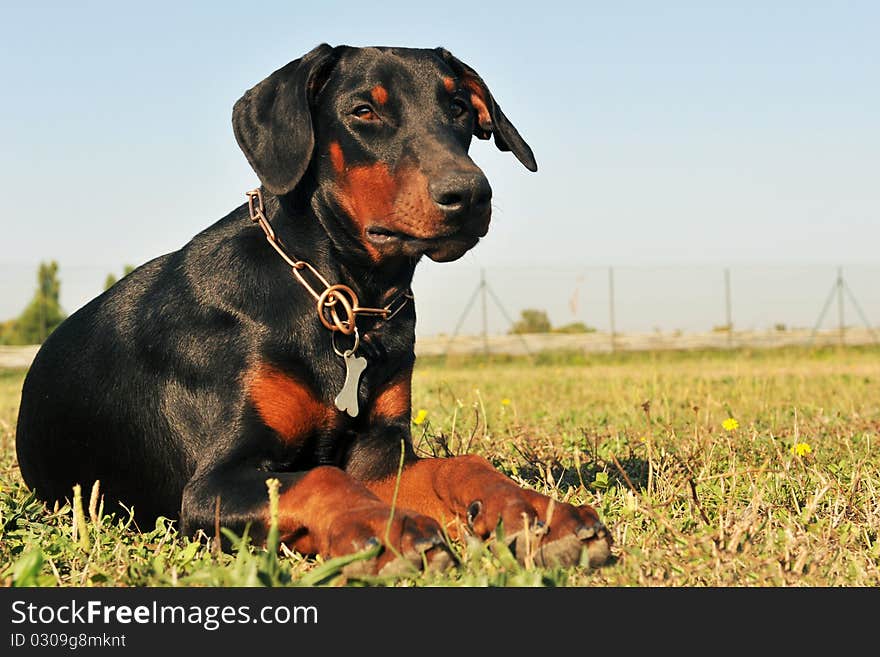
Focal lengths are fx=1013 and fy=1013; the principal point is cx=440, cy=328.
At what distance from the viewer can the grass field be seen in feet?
9.38

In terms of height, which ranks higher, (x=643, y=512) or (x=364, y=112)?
(x=364, y=112)

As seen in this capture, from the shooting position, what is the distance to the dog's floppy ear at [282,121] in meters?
3.84

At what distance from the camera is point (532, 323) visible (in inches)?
1091

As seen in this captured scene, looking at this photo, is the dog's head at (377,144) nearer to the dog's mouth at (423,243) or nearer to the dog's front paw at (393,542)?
the dog's mouth at (423,243)

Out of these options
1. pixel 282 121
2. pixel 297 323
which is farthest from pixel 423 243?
pixel 282 121

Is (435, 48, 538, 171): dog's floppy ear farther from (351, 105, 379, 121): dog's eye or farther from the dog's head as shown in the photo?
(351, 105, 379, 121): dog's eye

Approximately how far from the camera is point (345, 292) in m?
3.91

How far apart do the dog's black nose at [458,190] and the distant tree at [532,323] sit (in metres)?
23.7

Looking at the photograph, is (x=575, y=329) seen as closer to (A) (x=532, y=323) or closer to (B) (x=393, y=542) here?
(A) (x=532, y=323)

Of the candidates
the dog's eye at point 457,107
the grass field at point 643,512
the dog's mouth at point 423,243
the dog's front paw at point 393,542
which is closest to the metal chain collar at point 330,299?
the dog's mouth at point 423,243

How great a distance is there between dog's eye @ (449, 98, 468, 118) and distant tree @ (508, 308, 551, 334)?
75.7 feet

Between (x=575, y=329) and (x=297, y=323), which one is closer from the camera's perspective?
(x=297, y=323)

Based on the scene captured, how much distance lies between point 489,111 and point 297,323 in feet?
4.40

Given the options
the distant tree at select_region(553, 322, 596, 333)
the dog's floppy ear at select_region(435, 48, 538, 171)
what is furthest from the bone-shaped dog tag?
the distant tree at select_region(553, 322, 596, 333)
